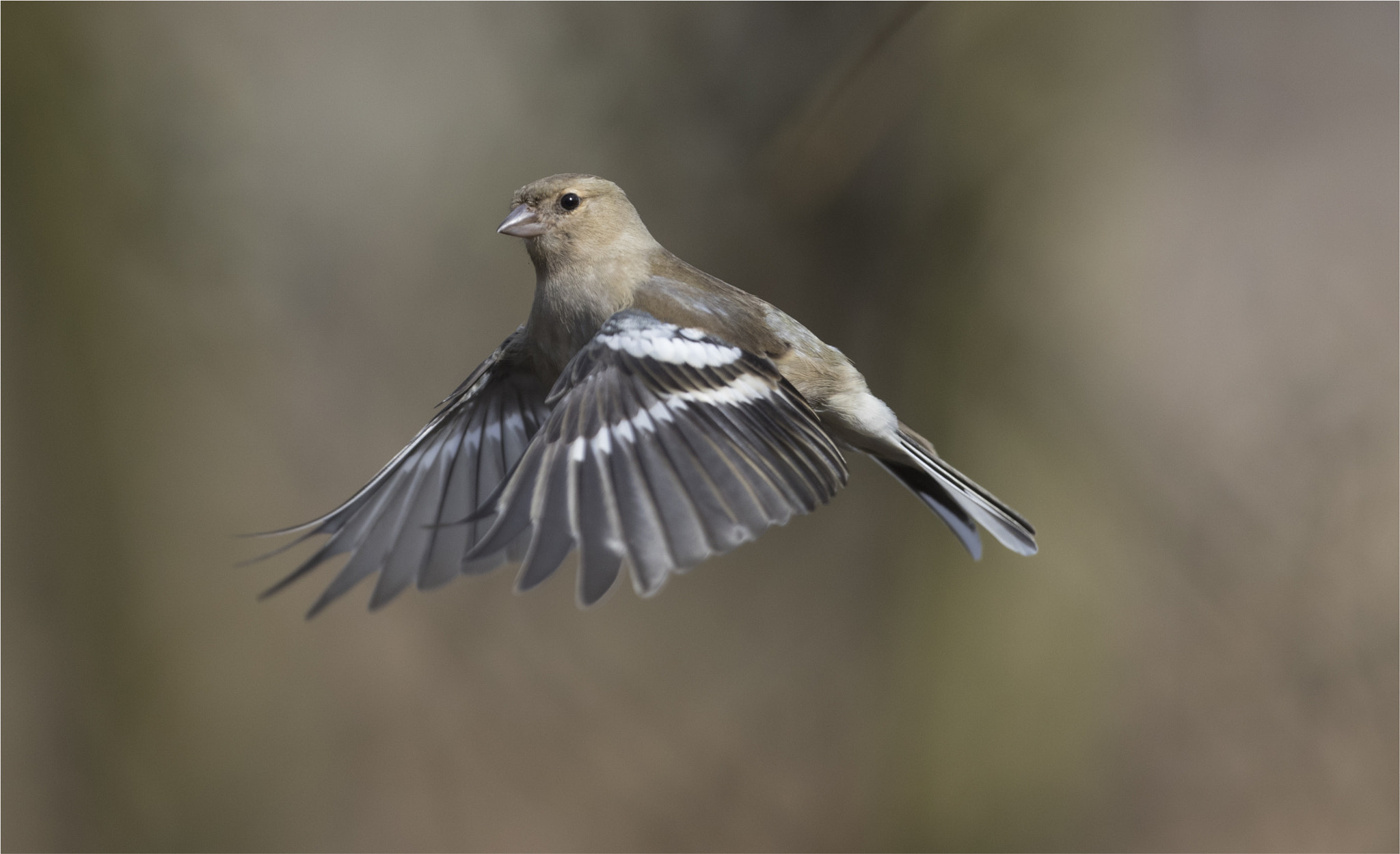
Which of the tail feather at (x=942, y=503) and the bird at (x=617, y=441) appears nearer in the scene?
the bird at (x=617, y=441)

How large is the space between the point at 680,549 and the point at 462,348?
231cm

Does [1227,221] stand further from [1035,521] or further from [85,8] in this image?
[85,8]

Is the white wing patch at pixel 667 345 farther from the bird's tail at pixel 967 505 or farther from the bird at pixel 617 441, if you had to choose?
the bird's tail at pixel 967 505

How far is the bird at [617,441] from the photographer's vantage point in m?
1.09

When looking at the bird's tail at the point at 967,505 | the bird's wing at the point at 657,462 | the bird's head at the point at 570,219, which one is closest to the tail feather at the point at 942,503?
the bird's tail at the point at 967,505

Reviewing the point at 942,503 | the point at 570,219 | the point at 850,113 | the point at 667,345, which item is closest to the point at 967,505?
the point at 942,503

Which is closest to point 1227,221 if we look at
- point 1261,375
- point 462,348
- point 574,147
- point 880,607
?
point 1261,375

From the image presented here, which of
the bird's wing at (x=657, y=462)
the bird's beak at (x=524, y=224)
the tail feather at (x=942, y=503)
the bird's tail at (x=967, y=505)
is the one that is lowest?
the bird's wing at (x=657, y=462)

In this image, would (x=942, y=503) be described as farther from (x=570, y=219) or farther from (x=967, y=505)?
(x=570, y=219)

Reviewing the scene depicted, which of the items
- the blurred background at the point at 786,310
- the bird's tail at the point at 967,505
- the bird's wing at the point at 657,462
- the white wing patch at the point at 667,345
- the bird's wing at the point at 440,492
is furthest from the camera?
the blurred background at the point at 786,310

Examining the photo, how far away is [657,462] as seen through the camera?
1.20 m

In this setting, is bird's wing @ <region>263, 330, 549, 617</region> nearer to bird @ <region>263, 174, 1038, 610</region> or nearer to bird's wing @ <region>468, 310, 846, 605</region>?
bird @ <region>263, 174, 1038, 610</region>

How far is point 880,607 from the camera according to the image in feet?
10.4

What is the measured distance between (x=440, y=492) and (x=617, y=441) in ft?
1.94
